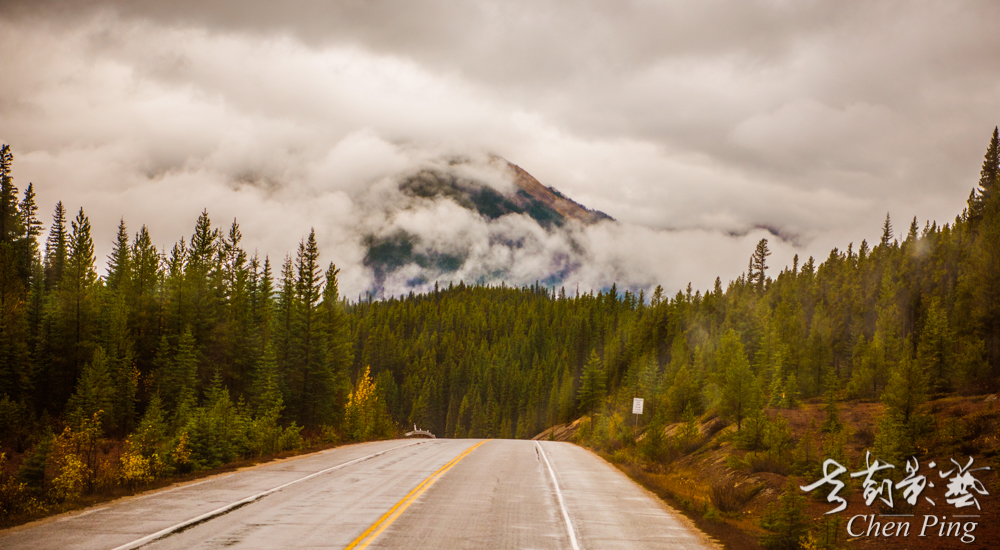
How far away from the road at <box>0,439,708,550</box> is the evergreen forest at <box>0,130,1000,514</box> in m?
2.68

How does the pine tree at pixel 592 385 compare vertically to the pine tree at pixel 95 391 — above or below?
below

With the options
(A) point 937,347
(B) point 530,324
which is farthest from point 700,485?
(B) point 530,324

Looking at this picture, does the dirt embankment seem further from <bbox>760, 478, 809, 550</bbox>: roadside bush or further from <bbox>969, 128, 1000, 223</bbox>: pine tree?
<bbox>969, 128, 1000, 223</bbox>: pine tree

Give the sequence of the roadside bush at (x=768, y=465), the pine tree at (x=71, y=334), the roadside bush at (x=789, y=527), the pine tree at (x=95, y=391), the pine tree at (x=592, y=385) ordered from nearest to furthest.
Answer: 1. the roadside bush at (x=789, y=527)
2. the roadside bush at (x=768, y=465)
3. the pine tree at (x=95, y=391)
4. the pine tree at (x=71, y=334)
5. the pine tree at (x=592, y=385)

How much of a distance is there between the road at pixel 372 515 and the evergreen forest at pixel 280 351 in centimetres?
268

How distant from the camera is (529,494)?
55.9 feet

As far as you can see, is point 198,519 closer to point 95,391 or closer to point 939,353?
point 95,391

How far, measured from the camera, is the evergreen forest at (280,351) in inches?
991

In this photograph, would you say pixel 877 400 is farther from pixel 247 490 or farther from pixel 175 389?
pixel 175 389

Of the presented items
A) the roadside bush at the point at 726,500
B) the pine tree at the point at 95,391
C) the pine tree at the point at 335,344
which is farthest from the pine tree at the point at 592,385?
the roadside bush at the point at 726,500

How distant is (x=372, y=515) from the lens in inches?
499

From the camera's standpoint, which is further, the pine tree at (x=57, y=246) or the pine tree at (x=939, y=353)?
the pine tree at (x=57, y=246)

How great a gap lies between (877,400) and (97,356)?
61627mm

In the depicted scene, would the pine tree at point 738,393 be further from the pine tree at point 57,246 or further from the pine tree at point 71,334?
the pine tree at point 57,246
